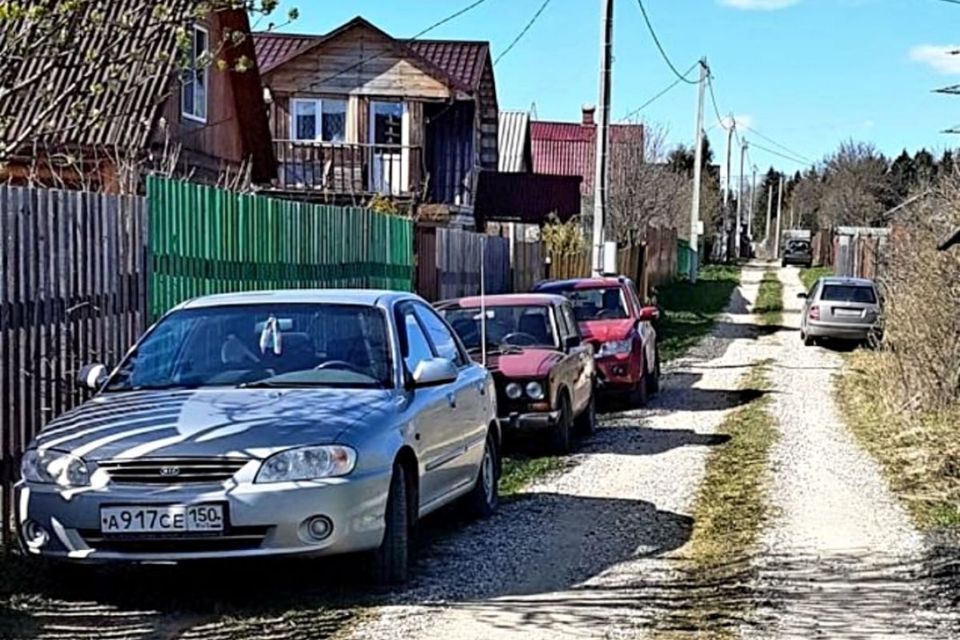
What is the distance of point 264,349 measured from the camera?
8.16 metres

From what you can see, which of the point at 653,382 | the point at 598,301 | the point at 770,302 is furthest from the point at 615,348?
the point at 770,302

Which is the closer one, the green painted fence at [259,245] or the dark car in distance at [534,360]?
the green painted fence at [259,245]

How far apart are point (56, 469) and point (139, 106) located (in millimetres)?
11144

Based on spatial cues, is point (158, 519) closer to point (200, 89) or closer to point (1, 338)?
point (1, 338)

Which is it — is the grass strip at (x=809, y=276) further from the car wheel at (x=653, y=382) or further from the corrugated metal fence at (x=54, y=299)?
the corrugated metal fence at (x=54, y=299)

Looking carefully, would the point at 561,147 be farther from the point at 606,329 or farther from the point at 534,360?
the point at 534,360

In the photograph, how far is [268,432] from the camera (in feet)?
22.6

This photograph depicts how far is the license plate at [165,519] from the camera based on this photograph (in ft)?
21.8

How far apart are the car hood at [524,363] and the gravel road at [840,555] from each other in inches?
87.3

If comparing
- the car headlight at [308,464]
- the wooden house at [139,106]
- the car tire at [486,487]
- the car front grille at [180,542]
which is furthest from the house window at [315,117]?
the car front grille at [180,542]

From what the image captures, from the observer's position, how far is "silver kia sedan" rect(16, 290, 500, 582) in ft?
22.0

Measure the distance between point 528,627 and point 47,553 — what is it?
7.78 feet

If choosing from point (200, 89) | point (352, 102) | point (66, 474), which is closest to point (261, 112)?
point (200, 89)

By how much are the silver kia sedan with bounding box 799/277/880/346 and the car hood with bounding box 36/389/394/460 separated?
20431 mm
